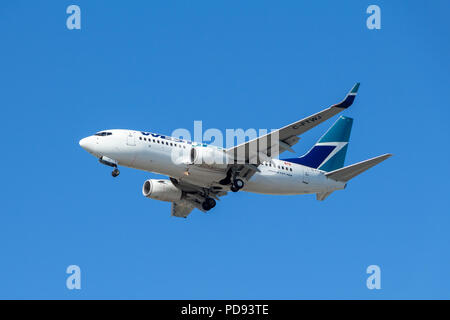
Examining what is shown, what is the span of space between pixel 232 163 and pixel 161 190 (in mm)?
6311

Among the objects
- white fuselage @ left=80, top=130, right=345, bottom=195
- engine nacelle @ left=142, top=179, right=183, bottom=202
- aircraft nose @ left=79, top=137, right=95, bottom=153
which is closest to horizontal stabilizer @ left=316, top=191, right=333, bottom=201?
white fuselage @ left=80, top=130, right=345, bottom=195

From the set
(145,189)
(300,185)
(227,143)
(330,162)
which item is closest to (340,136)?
(330,162)

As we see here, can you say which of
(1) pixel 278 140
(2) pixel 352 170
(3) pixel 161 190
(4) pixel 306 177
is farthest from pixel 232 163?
(2) pixel 352 170

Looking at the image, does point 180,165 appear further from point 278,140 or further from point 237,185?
point 278,140

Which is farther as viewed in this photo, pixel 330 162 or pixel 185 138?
pixel 330 162

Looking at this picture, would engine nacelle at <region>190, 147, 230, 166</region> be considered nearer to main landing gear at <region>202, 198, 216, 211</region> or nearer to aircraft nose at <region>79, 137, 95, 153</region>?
main landing gear at <region>202, 198, 216, 211</region>

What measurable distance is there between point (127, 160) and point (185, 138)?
4.31 m

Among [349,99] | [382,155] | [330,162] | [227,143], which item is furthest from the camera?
[330,162]

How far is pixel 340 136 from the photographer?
5588 cm

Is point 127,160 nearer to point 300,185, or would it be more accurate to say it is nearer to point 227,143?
point 227,143

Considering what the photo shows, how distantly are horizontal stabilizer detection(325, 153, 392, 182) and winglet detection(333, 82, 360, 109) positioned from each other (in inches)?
203

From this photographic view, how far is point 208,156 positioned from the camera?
48281 millimetres

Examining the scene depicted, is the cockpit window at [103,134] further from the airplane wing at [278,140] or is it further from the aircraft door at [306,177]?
the aircraft door at [306,177]

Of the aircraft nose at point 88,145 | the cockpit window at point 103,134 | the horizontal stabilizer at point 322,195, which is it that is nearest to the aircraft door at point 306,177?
the horizontal stabilizer at point 322,195
